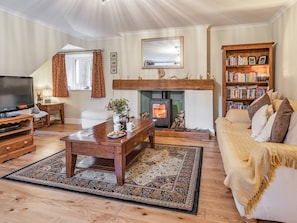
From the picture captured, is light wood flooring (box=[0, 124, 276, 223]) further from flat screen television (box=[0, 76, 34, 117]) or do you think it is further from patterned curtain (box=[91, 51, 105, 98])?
patterned curtain (box=[91, 51, 105, 98])

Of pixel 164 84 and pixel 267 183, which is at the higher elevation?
pixel 164 84

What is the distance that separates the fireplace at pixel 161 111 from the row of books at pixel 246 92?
1.33 meters

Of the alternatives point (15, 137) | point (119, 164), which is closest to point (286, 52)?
point (119, 164)

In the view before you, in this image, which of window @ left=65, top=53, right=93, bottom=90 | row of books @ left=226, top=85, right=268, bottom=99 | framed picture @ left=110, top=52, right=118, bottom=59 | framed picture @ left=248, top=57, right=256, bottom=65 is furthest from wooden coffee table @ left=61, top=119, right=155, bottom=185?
window @ left=65, top=53, right=93, bottom=90

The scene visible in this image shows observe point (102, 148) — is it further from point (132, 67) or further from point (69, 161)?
point (132, 67)

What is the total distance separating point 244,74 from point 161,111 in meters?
1.94

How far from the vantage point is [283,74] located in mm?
3795

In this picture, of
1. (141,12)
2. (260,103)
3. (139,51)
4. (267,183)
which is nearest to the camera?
(267,183)

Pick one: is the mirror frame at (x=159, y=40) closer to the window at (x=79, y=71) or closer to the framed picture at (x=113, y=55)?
the framed picture at (x=113, y=55)

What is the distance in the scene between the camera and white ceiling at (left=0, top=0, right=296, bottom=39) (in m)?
3.30

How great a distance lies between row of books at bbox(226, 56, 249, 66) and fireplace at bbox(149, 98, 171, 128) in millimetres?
1512

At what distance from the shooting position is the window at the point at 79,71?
6.16m

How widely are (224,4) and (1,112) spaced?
151 inches

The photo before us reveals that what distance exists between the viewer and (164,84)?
4781mm
